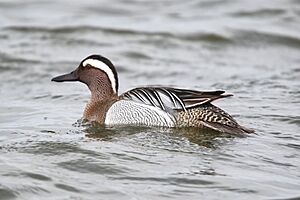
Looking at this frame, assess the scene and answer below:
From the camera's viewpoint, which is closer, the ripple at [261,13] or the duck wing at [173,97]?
the duck wing at [173,97]

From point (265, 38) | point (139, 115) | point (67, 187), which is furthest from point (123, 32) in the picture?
point (67, 187)

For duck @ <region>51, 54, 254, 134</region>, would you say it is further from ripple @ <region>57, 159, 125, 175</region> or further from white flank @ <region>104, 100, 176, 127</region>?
ripple @ <region>57, 159, 125, 175</region>

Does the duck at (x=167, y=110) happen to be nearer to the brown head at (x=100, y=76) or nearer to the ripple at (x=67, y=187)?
the brown head at (x=100, y=76)

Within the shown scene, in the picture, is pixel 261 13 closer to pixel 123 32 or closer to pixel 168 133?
pixel 123 32

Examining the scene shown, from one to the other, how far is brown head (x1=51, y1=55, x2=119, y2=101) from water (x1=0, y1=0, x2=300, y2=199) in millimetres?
475

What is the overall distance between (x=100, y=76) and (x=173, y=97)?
133 centimetres

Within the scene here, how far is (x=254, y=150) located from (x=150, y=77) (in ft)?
17.9

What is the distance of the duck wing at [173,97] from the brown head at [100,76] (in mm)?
687

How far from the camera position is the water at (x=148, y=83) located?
9000mm

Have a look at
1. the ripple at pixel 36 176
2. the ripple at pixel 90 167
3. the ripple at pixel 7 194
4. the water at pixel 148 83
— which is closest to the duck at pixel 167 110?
the water at pixel 148 83

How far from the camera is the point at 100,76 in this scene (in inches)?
466

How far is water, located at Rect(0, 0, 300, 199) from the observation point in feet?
29.5

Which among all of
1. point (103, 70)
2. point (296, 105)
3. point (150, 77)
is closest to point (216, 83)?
point (150, 77)

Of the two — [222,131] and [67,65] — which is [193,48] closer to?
[67,65]
